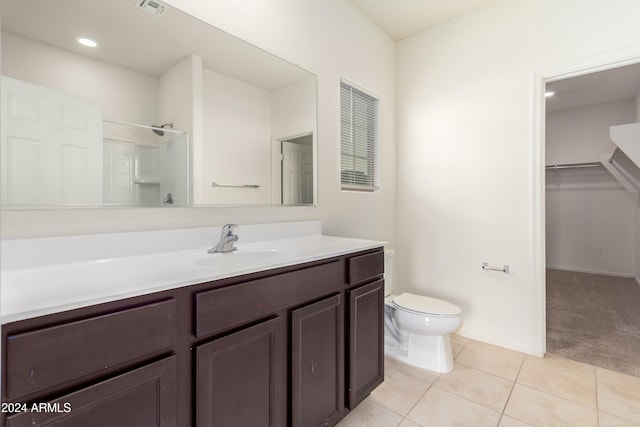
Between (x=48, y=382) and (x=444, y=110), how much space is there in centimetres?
279

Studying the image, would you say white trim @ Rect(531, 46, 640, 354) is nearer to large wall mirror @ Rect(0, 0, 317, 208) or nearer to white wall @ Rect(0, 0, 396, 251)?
white wall @ Rect(0, 0, 396, 251)

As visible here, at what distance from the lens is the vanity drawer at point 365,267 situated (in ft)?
4.76

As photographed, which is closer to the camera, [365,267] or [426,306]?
[365,267]

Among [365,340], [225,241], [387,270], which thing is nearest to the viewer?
[225,241]

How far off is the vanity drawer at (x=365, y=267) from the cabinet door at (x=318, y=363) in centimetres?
15

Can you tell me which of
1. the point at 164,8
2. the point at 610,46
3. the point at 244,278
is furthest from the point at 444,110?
the point at 244,278

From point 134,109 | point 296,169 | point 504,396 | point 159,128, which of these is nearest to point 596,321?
point 504,396

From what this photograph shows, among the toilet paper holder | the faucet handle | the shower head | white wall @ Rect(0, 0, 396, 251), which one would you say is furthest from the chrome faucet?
the toilet paper holder

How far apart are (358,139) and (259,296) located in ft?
5.55

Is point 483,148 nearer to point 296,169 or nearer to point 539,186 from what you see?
point 539,186

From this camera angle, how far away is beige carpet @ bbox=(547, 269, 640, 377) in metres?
2.11

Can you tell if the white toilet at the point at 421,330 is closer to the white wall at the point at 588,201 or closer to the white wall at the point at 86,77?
the white wall at the point at 86,77

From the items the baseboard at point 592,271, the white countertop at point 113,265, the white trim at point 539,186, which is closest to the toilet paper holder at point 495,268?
the white trim at point 539,186

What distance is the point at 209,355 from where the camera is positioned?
0.91 m
